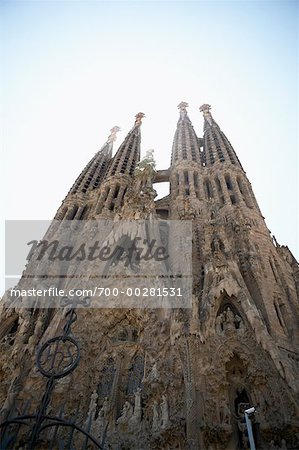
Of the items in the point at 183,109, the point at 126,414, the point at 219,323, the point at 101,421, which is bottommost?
the point at 101,421

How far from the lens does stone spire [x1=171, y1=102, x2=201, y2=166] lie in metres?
25.8

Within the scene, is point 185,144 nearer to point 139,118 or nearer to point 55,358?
point 139,118

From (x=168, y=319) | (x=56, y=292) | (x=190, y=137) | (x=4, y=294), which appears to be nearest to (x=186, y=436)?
(x=168, y=319)

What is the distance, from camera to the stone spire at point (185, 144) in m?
25.8

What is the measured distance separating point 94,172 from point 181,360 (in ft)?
71.9

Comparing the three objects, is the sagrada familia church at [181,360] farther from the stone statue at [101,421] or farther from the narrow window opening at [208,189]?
the narrow window opening at [208,189]

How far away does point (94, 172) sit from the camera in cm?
2986

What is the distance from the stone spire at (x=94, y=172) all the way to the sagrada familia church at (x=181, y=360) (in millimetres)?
9419

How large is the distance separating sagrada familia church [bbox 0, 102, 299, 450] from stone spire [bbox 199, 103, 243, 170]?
17.4 feet

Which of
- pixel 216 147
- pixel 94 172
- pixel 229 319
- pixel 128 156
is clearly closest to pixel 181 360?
pixel 229 319

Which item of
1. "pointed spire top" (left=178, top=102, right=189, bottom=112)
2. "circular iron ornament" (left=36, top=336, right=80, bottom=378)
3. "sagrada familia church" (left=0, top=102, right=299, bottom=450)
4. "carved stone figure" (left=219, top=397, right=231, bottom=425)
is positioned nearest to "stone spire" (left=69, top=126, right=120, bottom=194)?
"pointed spire top" (left=178, top=102, right=189, bottom=112)

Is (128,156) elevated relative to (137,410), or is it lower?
elevated

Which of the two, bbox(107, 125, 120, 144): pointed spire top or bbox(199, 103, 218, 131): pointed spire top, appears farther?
bbox(107, 125, 120, 144): pointed spire top

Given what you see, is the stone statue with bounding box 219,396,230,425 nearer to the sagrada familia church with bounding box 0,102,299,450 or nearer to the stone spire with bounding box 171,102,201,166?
the sagrada familia church with bounding box 0,102,299,450
